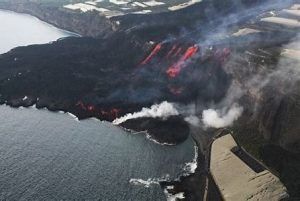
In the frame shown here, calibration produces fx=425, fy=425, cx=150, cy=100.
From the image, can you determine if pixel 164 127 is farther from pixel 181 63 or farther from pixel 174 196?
pixel 181 63

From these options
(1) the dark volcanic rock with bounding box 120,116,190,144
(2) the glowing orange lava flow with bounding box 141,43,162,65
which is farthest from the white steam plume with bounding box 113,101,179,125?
(2) the glowing orange lava flow with bounding box 141,43,162,65

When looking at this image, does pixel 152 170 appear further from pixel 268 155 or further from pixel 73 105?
pixel 73 105

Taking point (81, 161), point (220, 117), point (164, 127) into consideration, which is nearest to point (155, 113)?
point (164, 127)

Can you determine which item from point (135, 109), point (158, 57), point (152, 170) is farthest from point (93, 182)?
point (158, 57)

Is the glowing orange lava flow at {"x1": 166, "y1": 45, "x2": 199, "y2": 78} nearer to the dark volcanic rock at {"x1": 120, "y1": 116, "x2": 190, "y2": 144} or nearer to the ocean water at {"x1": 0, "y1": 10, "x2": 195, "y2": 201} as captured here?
the dark volcanic rock at {"x1": 120, "y1": 116, "x2": 190, "y2": 144}

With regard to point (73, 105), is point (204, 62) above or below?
above

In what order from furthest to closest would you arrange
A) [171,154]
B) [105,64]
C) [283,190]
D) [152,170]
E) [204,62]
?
[105,64] < [204,62] < [171,154] < [152,170] < [283,190]

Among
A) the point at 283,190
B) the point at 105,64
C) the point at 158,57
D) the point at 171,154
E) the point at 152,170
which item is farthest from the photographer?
the point at 105,64

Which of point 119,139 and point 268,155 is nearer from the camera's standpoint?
point 268,155
